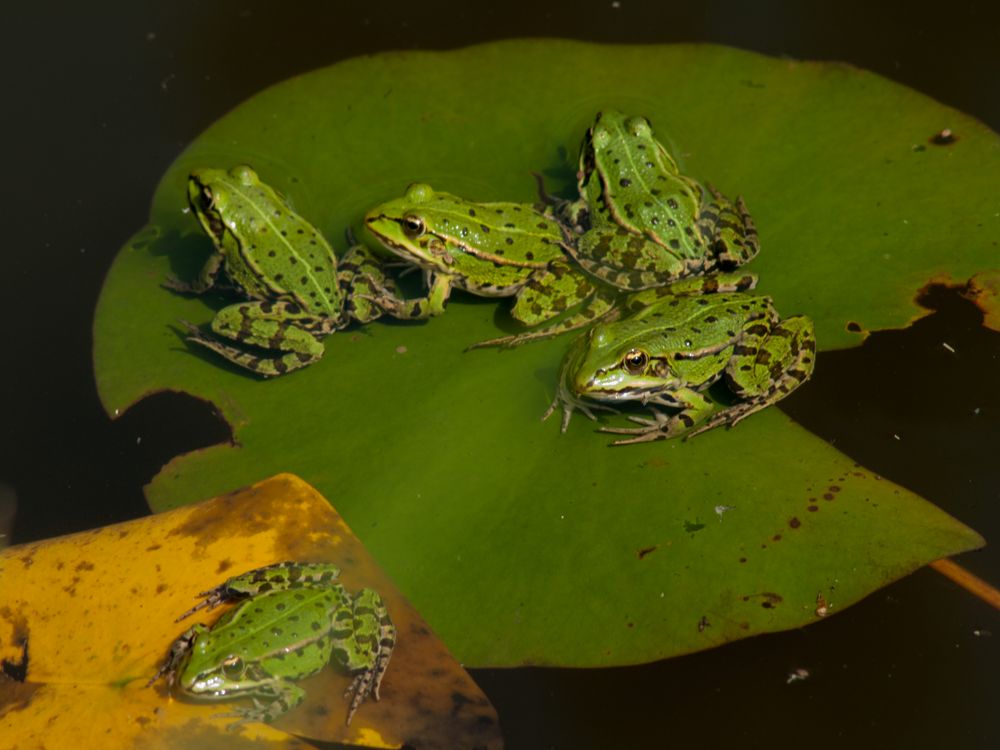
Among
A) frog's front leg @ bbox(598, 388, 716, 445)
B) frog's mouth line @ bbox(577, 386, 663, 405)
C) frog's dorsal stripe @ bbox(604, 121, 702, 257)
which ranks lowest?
frog's front leg @ bbox(598, 388, 716, 445)

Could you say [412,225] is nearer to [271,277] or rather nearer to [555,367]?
[271,277]

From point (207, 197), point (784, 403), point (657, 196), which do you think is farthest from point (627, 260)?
point (207, 197)

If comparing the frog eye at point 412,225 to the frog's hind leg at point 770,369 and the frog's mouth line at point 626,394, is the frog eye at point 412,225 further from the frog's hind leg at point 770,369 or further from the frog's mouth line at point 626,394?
the frog's hind leg at point 770,369

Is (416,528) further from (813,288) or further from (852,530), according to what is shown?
(813,288)

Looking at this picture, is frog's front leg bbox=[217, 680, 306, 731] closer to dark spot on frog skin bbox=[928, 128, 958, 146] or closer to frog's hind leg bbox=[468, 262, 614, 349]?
frog's hind leg bbox=[468, 262, 614, 349]

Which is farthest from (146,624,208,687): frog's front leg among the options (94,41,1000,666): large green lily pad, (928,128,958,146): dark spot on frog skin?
(928,128,958,146): dark spot on frog skin

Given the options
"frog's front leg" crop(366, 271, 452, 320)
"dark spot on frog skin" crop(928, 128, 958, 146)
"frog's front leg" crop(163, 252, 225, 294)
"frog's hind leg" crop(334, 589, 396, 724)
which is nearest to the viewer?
"frog's hind leg" crop(334, 589, 396, 724)

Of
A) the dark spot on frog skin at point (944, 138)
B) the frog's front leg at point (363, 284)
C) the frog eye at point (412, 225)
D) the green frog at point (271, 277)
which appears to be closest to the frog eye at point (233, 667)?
the green frog at point (271, 277)

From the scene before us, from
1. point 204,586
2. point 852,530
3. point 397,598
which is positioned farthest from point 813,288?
point 204,586
